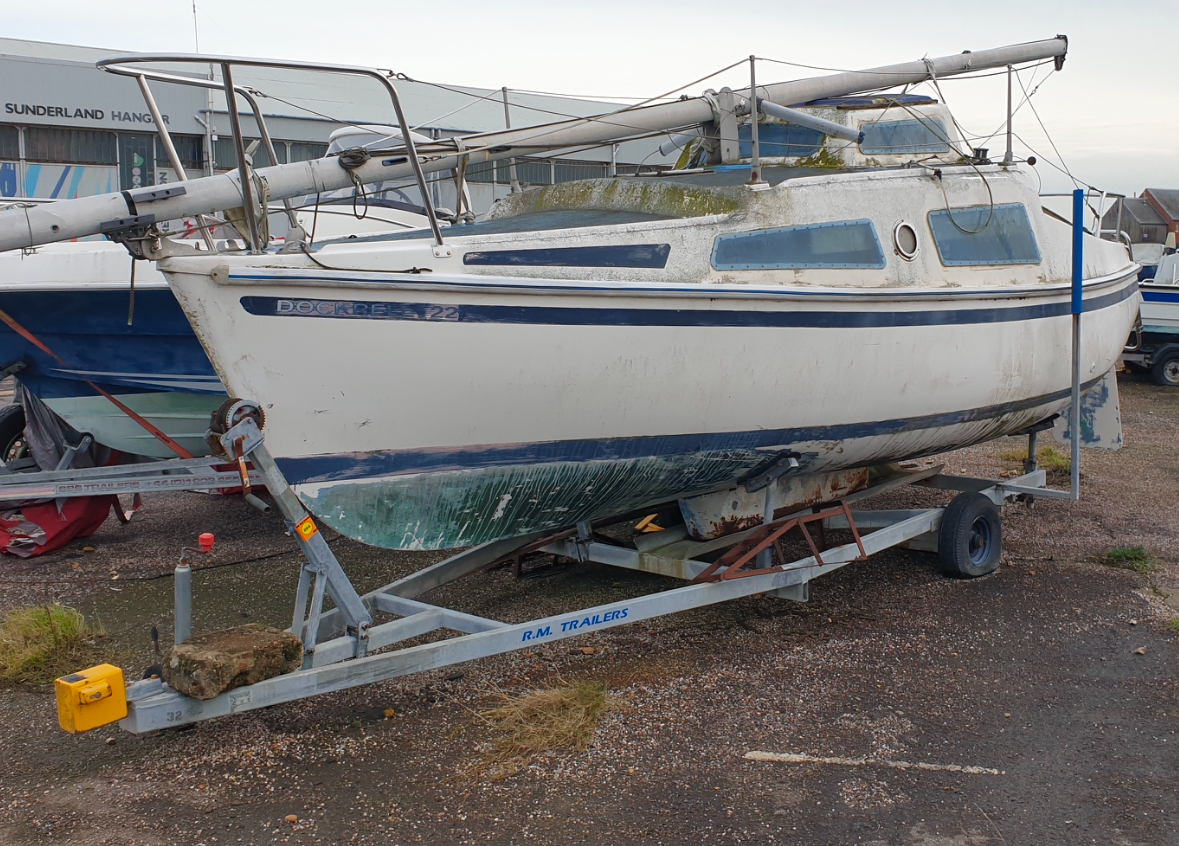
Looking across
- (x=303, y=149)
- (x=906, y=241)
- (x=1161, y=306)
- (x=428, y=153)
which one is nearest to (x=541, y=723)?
(x=428, y=153)

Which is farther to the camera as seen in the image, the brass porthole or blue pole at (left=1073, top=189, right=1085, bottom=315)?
blue pole at (left=1073, top=189, right=1085, bottom=315)

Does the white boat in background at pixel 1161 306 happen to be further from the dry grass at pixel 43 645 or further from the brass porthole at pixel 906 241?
the dry grass at pixel 43 645

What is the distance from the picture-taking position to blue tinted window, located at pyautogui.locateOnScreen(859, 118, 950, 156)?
6.52 metres

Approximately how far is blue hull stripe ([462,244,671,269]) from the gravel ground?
6.11 ft

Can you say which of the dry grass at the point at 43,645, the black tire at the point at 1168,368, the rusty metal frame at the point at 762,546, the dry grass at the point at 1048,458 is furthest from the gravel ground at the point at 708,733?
the black tire at the point at 1168,368

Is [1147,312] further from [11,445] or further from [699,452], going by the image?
[11,445]

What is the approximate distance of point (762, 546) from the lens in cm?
520

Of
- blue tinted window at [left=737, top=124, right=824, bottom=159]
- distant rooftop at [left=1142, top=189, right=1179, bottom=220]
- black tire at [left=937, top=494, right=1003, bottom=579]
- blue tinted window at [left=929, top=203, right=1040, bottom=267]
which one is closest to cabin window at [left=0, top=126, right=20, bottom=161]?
blue tinted window at [left=737, top=124, right=824, bottom=159]

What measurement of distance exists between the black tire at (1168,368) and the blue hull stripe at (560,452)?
38.0ft

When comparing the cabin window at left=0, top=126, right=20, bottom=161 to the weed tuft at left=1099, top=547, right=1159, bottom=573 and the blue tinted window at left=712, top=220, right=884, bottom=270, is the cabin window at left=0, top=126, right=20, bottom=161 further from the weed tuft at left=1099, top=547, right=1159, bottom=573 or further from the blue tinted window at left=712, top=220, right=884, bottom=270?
the weed tuft at left=1099, top=547, right=1159, bottom=573

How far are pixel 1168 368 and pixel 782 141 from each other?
38.2 ft

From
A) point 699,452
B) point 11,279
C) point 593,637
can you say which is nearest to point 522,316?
point 699,452

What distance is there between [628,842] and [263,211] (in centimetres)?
293

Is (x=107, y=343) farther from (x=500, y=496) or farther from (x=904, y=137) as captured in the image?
(x=904, y=137)
